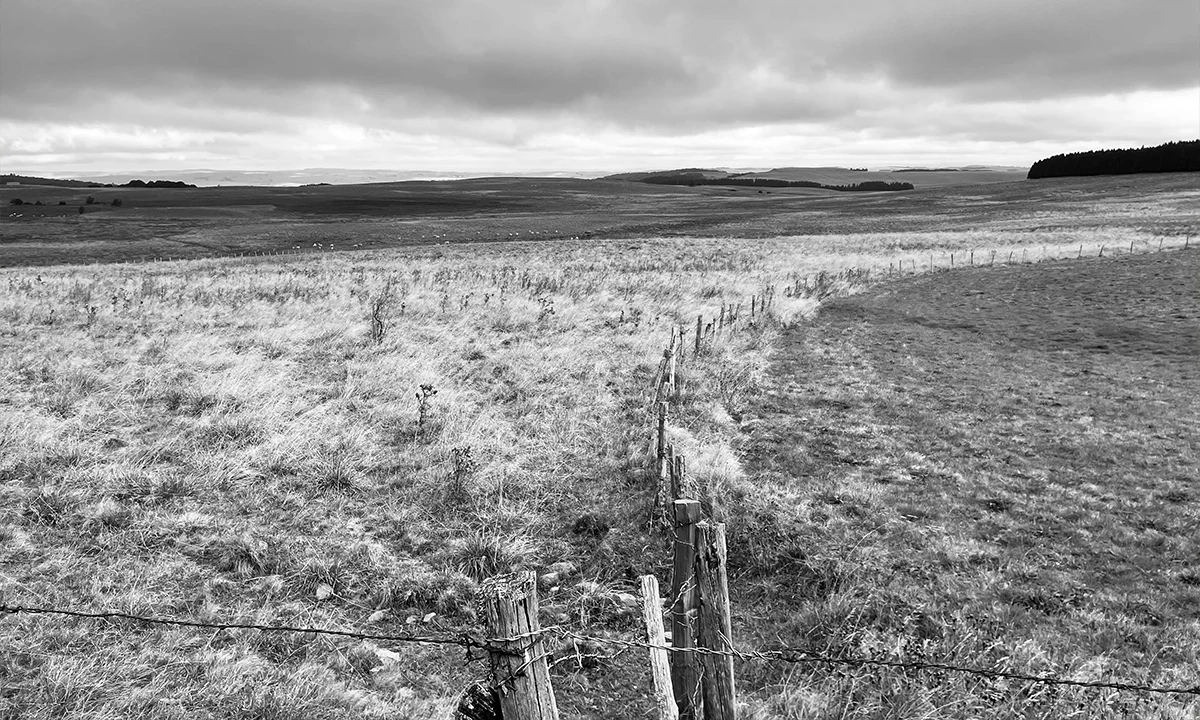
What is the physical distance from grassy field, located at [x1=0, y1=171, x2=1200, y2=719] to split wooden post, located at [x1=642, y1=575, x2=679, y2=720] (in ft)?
4.88

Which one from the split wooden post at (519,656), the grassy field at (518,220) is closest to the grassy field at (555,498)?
the split wooden post at (519,656)

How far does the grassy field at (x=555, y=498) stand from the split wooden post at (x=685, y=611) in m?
0.98

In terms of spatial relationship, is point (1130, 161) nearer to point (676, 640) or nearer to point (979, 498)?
point (979, 498)

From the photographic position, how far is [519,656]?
A: 280 cm

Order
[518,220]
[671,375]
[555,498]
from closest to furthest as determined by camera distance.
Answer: [555,498], [671,375], [518,220]

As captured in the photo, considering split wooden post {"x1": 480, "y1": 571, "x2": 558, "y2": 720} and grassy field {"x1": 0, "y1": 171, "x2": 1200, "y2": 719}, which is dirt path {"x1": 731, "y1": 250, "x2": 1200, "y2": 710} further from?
split wooden post {"x1": 480, "y1": 571, "x2": 558, "y2": 720}

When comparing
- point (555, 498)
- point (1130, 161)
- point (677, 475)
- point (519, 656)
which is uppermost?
point (1130, 161)

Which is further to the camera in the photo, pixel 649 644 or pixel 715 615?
pixel 715 615

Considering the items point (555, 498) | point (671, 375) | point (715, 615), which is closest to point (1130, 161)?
point (671, 375)

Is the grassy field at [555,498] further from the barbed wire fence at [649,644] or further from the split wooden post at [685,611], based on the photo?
the split wooden post at [685,611]

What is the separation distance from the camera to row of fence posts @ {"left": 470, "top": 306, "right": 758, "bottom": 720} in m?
2.79

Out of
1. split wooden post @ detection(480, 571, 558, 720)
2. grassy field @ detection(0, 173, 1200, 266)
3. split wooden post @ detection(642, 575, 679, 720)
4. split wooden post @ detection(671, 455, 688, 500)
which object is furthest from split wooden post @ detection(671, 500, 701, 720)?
grassy field @ detection(0, 173, 1200, 266)

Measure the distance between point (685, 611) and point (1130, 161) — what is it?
15524 centimetres

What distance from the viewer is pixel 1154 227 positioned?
4597 cm
